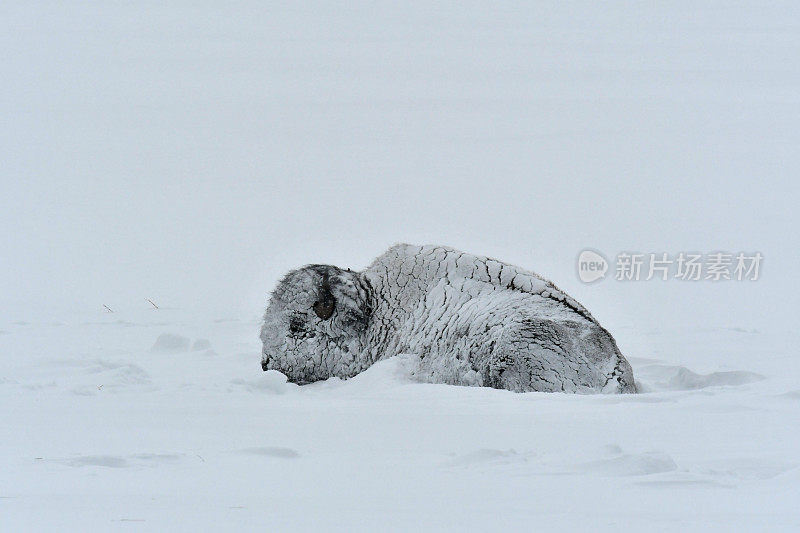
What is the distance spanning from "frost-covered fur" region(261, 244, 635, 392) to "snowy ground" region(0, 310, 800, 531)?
611mm

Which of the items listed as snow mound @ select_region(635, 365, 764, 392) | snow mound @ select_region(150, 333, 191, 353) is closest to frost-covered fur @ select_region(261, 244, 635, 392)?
snow mound @ select_region(635, 365, 764, 392)

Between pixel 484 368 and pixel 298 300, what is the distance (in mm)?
1756

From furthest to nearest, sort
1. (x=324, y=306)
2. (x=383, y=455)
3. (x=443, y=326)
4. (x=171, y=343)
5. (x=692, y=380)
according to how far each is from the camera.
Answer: (x=171, y=343), (x=324, y=306), (x=443, y=326), (x=692, y=380), (x=383, y=455)

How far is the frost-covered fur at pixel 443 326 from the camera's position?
19.0 feet

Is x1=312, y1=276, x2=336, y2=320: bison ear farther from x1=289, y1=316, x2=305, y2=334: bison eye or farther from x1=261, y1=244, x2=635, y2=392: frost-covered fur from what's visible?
x1=289, y1=316, x2=305, y2=334: bison eye

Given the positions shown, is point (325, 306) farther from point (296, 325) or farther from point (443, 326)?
point (443, 326)

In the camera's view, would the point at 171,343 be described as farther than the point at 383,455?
Yes

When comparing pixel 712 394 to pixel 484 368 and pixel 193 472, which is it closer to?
pixel 484 368

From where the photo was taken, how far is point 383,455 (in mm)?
3596

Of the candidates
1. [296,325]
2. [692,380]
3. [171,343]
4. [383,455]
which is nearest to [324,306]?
[296,325]

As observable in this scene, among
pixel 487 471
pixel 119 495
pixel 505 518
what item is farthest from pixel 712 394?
pixel 119 495

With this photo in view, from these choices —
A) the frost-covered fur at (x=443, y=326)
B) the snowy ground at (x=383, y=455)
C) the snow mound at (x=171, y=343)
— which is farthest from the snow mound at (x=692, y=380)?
the snow mound at (x=171, y=343)

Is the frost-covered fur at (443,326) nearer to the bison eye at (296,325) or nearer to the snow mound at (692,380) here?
the bison eye at (296,325)

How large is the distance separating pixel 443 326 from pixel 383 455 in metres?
3.02
